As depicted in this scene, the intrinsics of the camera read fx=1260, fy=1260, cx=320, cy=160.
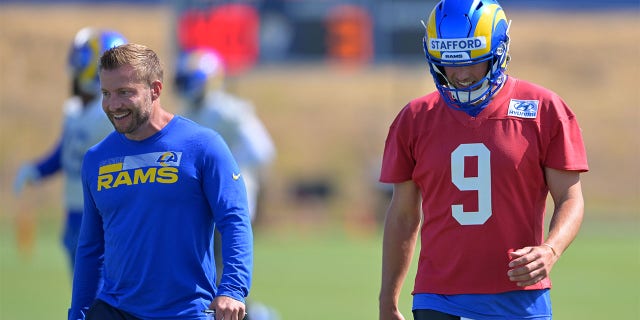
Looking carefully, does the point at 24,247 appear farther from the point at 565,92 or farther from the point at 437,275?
Answer: the point at 565,92

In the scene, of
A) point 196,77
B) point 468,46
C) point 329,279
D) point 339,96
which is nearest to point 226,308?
point 468,46

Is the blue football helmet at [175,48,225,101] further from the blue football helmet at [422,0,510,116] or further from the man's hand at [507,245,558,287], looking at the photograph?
the man's hand at [507,245,558,287]

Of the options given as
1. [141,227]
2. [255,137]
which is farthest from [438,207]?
[255,137]

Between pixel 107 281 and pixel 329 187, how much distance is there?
119 ft

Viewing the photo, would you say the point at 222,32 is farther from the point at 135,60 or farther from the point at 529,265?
the point at 529,265

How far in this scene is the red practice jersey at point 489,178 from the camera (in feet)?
17.9

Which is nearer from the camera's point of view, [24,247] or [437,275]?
[437,275]

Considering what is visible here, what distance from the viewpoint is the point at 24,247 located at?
837 inches

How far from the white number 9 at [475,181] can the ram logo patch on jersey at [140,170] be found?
1.22 meters

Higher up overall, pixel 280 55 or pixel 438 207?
pixel 280 55

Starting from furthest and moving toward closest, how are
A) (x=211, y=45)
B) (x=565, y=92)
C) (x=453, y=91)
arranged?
(x=565, y=92)
(x=211, y=45)
(x=453, y=91)

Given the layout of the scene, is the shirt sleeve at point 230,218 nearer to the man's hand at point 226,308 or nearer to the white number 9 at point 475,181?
the man's hand at point 226,308

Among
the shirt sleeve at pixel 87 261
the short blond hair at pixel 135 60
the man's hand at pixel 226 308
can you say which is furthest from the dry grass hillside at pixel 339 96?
the man's hand at pixel 226 308

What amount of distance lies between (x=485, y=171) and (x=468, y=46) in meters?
0.55
